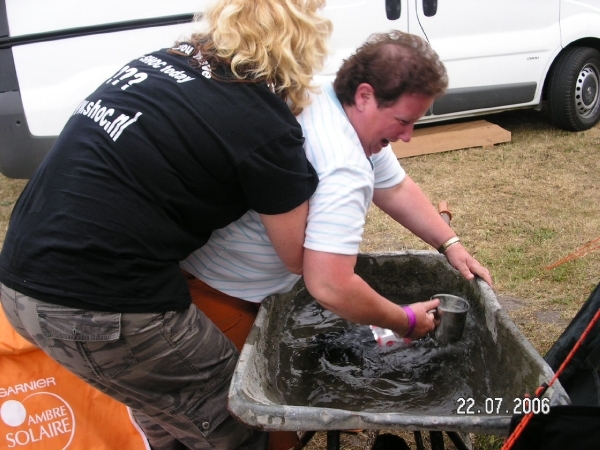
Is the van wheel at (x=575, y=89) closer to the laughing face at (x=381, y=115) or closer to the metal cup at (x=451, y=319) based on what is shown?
the metal cup at (x=451, y=319)

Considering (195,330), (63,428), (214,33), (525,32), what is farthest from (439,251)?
(525,32)

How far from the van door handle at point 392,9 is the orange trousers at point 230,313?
372 centimetres

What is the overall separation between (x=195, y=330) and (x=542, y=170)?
13.5ft

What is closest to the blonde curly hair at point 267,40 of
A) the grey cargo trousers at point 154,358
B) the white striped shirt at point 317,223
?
the white striped shirt at point 317,223

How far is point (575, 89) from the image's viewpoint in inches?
221

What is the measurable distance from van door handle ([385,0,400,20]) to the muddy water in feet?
11.8

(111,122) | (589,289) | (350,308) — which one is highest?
(111,122)

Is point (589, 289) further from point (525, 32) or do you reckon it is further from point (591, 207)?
point (525, 32)

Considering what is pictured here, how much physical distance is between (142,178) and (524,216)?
341 centimetres

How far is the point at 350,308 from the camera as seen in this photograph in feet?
4.98

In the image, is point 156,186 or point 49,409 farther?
point 49,409

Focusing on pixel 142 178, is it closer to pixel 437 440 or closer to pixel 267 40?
pixel 267 40

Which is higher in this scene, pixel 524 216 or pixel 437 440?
pixel 437 440
